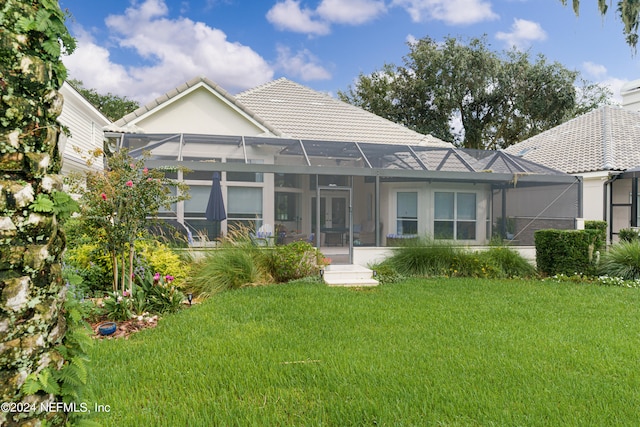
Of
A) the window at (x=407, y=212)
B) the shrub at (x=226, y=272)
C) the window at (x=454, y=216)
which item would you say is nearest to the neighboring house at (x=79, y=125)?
the shrub at (x=226, y=272)

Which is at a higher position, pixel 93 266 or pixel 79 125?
pixel 79 125

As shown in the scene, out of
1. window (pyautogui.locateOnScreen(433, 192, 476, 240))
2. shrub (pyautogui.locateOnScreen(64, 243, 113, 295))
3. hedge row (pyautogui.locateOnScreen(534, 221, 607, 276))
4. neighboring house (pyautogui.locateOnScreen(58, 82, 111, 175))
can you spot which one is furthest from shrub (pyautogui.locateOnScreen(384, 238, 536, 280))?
neighboring house (pyautogui.locateOnScreen(58, 82, 111, 175))

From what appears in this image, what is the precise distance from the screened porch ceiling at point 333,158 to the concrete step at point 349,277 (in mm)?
2919

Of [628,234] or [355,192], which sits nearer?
[355,192]

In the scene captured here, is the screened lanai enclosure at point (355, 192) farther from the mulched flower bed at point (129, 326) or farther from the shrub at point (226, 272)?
the mulched flower bed at point (129, 326)

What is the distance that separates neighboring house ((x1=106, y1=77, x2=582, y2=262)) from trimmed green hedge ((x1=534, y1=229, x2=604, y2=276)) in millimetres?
2153

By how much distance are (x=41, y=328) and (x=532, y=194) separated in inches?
563

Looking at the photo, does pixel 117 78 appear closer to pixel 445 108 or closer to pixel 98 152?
pixel 445 108

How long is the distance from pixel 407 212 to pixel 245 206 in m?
4.95

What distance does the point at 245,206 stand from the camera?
10961 millimetres

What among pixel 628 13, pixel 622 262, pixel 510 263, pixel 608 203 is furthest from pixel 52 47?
pixel 608 203

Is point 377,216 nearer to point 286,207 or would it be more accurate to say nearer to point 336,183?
point 336,183

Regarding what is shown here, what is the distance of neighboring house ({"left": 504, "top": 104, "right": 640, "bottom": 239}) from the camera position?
15.2m

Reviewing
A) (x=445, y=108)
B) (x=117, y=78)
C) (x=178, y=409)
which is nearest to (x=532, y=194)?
(x=178, y=409)
